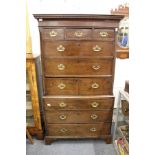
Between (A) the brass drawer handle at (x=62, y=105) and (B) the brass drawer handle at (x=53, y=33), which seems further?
(A) the brass drawer handle at (x=62, y=105)

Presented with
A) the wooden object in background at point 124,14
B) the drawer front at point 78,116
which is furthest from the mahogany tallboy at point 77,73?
the wooden object in background at point 124,14

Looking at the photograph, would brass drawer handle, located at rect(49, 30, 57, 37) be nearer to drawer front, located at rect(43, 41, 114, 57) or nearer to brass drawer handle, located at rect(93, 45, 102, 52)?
drawer front, located at rect(43, 41, 114, 57)

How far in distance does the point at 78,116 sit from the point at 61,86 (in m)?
0.39

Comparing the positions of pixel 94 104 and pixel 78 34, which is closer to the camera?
pixel 78 34

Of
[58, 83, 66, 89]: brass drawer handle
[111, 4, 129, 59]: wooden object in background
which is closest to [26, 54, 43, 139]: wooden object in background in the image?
[58, 83, 66, 89]: brass drawer handle

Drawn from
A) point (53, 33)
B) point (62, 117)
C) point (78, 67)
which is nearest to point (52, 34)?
point (53, 33)

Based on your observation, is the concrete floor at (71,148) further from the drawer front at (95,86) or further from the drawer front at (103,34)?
the drawer front at (103,34)

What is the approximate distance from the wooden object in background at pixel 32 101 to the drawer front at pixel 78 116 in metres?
0.18

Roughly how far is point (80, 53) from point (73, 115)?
0.69m

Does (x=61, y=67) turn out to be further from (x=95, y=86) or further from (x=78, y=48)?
(x=95, y=86)

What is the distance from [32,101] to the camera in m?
1.86

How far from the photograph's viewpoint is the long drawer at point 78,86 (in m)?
1.71
